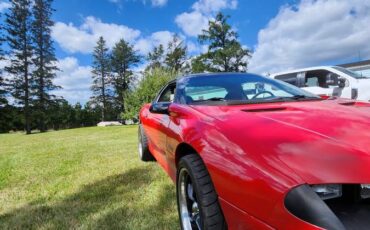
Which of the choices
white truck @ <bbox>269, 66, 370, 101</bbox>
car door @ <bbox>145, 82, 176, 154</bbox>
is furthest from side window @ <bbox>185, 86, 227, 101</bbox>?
white truck @ <bbox>269, 66, 370, 101</bbox>

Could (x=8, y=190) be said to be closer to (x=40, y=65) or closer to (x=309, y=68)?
(x=309, y=68)

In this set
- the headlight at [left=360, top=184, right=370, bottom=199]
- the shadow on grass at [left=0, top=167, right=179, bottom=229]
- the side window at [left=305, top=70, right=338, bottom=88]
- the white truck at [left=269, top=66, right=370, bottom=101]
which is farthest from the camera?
the side window at [left=305, top=70, right=338, bottom=88]

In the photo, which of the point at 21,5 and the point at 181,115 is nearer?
the point at 181,115

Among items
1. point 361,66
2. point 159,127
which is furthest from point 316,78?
point 361,66

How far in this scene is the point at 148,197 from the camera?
144 inches

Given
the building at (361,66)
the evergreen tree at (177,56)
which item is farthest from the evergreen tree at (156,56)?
the building at (361,66)

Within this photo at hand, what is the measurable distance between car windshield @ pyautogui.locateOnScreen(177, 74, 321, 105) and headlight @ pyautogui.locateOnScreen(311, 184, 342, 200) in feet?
4.94

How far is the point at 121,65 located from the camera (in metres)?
55.1

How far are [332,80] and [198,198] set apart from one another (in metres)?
7.30

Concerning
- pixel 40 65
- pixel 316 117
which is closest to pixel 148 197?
pixel 316 117

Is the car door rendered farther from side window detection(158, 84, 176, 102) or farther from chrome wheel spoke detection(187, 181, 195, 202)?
chrome wheel spoke detection(187, 181, 195, 202)

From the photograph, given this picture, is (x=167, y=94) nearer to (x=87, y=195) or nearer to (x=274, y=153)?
(x=87, y=195)

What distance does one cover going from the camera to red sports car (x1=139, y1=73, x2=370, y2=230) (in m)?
1.47

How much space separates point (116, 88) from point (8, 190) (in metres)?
51.2
